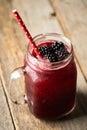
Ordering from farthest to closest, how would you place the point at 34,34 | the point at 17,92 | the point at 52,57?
1. the point at 34,34
2. the point at 17,92
3. the point at 52,57

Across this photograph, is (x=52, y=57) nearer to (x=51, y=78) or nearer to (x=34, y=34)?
(x=51, y=78)

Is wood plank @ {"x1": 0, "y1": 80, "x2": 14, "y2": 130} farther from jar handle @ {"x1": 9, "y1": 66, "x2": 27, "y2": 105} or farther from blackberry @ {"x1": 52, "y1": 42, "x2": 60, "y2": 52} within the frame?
blackberry @ {"x1": 52, "y1": 42, "x2": 60, "y2": 52}

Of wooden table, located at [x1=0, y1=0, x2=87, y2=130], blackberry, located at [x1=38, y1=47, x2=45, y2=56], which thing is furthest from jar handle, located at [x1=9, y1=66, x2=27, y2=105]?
blackberry, located at [x1=38, y1=47, x2=45, y2=56]

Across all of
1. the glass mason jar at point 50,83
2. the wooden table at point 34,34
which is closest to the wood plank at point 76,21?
the wooden table at point 34,34

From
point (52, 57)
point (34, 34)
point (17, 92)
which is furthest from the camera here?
point (34, 34)

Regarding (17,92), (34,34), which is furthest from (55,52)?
(34,34)

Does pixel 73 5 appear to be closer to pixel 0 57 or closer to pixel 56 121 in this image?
pixel 0 57

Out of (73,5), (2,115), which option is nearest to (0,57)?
(2,115)

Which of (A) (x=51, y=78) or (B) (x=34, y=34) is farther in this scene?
(B) (x=34, y=34)
